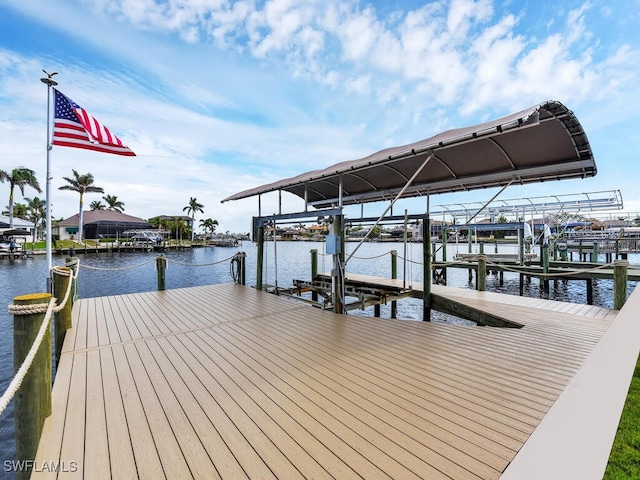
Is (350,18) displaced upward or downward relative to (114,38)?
upward

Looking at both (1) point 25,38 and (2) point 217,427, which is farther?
(1) point 25,38

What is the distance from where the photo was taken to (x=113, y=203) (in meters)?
63.0

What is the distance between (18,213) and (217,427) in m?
85.3

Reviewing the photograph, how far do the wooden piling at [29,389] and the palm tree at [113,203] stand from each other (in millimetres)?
74225

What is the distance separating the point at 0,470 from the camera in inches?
130

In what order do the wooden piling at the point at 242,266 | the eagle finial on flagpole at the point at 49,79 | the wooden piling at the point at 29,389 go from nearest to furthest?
the wooden piling at the point at 29,389 < the eagle finial on flagpole at the point at 49,79 < the wooden piling at the point at 242,266

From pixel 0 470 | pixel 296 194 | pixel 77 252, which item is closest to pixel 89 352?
pixel 0 470

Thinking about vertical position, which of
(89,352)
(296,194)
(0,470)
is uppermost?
(296,194)

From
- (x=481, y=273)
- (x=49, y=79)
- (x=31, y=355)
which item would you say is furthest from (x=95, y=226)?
(x=31, y=355)

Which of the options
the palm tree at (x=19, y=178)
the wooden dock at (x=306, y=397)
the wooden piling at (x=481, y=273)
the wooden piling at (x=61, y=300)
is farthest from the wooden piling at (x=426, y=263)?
the palm tree at (x=19, y=178)

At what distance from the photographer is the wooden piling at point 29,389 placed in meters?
2.11

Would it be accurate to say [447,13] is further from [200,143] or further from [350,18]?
[200,143]

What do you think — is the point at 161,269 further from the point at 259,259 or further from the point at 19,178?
the point at 19,178

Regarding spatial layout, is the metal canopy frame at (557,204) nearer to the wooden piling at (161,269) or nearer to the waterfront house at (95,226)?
the wooden piling at (161,269)
